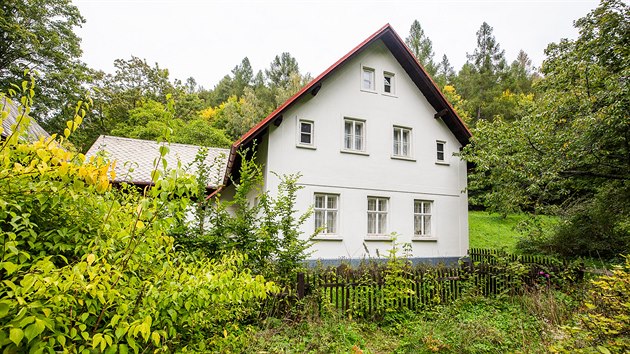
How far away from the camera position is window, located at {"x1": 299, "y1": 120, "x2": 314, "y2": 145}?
44.0 feet

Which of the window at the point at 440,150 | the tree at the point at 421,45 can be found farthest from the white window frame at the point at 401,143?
the tree at the point at 421,45

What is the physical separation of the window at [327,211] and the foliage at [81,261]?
35.9 feet

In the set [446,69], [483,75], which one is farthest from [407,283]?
[446,69]

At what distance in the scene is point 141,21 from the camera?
18.2 meters

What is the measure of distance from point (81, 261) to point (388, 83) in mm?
14863

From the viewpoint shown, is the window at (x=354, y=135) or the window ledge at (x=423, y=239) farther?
the window ledge at (x=423, y=239)

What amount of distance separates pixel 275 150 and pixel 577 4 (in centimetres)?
1409

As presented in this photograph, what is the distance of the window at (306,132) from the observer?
13422 millimetres

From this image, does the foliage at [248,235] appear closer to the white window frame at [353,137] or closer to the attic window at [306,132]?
the attic window at [306,132]

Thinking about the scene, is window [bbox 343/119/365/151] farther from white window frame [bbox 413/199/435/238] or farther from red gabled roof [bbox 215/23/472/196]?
white window frame [bbox 413/199/435/238]

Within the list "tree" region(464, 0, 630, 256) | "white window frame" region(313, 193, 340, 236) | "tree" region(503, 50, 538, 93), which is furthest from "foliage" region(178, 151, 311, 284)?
"tree" region(503, 50, 538, 93)

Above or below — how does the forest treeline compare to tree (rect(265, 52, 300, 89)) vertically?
below

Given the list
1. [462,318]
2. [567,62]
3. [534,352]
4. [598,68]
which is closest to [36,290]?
[534,352]

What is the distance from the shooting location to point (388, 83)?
50.1 feet
